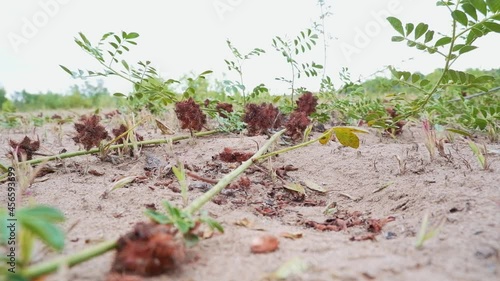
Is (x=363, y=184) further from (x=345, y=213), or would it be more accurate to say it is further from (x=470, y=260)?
(x=470, y=260)

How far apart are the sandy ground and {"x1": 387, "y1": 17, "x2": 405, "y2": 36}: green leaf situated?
602 mm

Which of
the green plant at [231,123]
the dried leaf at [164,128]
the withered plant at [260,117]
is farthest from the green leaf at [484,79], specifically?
the dried leaf at [164,128]

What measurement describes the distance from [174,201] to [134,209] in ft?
0.48

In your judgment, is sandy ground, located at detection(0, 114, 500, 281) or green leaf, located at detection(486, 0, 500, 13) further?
green leaf, located at detection(486, 0, 500, 13)

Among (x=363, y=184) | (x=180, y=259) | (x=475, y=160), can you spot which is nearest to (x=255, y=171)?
(x=363, y=184)

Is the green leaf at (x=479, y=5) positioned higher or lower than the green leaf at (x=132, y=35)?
higher

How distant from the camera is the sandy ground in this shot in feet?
3.39

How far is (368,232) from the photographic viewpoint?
1.41m

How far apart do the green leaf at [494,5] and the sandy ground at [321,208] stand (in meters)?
0.63

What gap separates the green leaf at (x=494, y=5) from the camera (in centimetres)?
182

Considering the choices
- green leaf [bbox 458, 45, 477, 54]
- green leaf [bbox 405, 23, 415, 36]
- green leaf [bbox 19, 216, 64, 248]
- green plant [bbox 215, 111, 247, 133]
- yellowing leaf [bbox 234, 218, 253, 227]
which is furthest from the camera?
green plant [bbox 215, 111, 247, 133]

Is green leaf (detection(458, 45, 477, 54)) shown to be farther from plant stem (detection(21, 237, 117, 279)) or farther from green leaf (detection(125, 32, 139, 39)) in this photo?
plant stem (detection(21, 237, 117, 279))

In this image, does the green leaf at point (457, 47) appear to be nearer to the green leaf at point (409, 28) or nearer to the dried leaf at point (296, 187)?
the green leaf at point (409, 28)

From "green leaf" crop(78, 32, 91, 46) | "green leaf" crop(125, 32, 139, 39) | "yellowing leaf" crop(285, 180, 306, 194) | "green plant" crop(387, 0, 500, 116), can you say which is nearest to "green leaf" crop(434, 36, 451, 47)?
"green plant" crop(387, 0, 500, 116)
